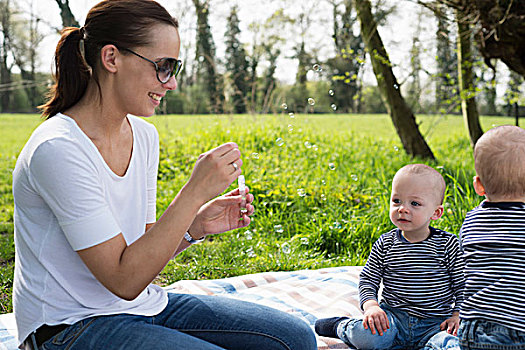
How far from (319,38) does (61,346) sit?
27.6 feet

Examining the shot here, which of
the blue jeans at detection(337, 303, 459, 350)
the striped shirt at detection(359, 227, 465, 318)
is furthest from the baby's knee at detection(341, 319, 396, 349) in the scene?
the striped shirt at detection(359, 227, 465, 318)

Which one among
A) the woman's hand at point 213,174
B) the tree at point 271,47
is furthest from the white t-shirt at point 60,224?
the tree at point 271,47

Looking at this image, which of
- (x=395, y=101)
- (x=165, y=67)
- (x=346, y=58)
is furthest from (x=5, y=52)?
Answer: (x=165, y=67)

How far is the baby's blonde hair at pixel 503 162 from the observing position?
1.60m

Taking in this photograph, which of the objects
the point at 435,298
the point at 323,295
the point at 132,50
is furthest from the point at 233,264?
the point at 132,50

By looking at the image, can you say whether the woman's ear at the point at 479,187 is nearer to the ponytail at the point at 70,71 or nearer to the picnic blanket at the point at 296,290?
the picnic blanket at the point at 296,290

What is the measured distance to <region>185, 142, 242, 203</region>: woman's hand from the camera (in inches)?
55.5

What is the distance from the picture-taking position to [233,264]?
3293mm

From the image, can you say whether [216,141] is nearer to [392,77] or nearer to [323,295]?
[392,77]

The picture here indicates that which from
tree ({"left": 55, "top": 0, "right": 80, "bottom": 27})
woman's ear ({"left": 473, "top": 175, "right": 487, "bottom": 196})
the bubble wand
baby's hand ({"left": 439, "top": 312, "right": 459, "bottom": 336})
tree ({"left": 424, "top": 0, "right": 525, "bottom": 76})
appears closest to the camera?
woman's ear ({"left": 473, "top": 175, "right": 487, "bottom": 196})

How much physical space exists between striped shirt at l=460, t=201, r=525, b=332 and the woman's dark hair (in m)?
1.21

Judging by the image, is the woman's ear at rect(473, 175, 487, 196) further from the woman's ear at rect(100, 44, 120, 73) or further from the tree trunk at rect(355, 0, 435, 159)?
the tree trunk at rect(355, 0, 435, 159)

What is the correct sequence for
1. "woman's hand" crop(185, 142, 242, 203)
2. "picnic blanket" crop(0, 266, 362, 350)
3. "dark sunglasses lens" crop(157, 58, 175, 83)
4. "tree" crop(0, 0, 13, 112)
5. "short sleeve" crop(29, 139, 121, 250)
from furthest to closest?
"tree" crop(0, 0, 13, 112) → "picnic blanket" crop(0, 266, 362, 350) → "dark sunglasses lens" crop(157, 58, 175, 83) → "woman's hand" crop(185, 142, 242, 203) → "short sleeve" crop(29, 139, 121, 250)

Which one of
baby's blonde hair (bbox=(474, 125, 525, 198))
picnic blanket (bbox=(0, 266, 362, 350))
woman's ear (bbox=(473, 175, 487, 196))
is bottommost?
picnic blanket (bbox=(0, 266, 362, 350))
